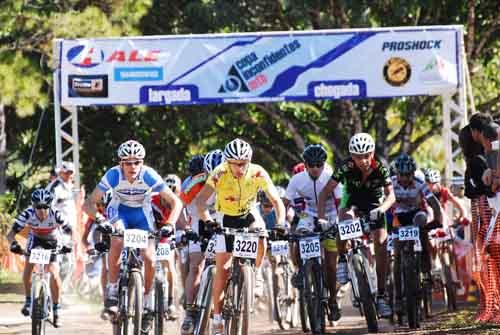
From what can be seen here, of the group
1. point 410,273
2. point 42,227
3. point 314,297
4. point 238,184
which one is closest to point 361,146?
point 410,273

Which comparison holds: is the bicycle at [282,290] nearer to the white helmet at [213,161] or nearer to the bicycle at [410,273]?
the bicycle at [410,273]

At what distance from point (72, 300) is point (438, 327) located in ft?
27.7

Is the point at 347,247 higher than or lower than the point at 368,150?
lower

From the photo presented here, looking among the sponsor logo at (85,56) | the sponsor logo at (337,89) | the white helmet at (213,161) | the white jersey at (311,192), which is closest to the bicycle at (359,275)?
the white jersey at (311,192)

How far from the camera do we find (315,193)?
14141 mm

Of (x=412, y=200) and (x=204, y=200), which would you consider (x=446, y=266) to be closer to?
(x=412, y=200)

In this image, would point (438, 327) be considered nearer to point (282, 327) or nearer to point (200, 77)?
point (282, 327)

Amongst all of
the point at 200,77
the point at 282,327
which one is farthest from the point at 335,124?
the point at 282,327

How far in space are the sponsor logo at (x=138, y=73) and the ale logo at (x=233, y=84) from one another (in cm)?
101

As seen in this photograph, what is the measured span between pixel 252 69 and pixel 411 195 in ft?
19.5

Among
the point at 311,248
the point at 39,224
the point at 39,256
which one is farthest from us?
the point at 39,224

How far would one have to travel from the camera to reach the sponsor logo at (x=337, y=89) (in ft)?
65.5

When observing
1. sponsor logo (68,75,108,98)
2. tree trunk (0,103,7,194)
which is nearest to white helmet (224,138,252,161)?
sponsor logo (68,75,108,98)

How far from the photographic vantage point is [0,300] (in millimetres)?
19562
